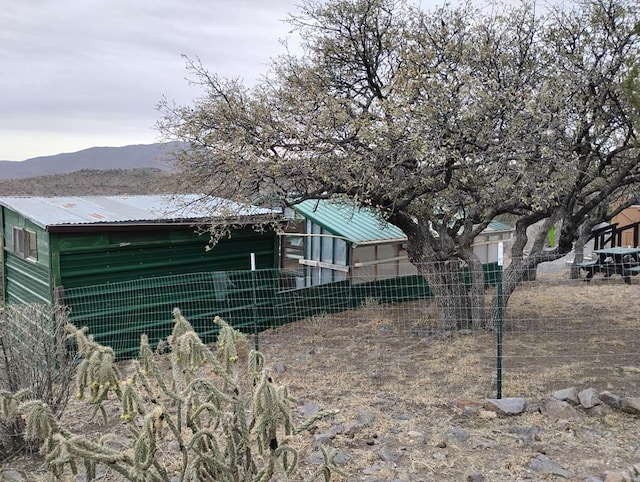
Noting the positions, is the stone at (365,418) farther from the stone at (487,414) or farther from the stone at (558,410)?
the stone at (558,410)

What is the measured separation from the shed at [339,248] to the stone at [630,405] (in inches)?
221

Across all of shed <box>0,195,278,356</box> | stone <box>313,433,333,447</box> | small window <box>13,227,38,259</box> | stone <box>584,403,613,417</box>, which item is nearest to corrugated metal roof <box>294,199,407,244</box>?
shed <box>0,195,278,356</box>

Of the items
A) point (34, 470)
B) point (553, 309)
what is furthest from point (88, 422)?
point (553, 309)

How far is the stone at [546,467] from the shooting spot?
3838mm

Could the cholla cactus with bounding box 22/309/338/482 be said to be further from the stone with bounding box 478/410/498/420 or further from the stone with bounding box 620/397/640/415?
the stone with bounding box 620/397/640/415

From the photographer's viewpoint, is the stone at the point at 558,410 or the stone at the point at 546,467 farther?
the stone at the point at 558,410

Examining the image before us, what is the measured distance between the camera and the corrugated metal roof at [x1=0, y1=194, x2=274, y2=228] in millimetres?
7323

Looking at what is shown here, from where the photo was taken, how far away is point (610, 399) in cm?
501

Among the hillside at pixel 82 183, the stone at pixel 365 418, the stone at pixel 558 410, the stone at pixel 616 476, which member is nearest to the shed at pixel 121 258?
the stone at pixel 365 418

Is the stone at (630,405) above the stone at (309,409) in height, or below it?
above

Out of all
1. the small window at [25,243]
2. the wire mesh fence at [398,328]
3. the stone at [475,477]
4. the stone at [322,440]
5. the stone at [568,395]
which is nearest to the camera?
the stone at [475,477]

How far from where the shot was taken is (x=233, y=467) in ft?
9.57

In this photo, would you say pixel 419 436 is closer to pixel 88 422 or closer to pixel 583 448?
pixel 583 448

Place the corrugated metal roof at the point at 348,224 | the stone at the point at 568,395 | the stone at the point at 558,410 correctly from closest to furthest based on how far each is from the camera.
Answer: the stone at the point at 558,410, the stone at the point at 568,395, the corrugated metal roof at the point at 348,224
